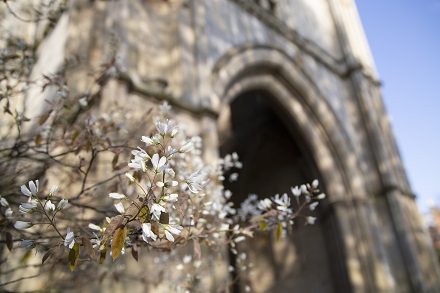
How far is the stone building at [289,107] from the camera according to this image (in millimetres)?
4766

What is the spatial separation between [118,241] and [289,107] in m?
6.71

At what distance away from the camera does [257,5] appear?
25.6 ft

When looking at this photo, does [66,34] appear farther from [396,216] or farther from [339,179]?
[396,216]

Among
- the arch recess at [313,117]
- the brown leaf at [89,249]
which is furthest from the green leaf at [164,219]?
the arch recess at [313,117]

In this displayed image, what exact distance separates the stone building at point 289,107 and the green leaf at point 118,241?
3.06 metres

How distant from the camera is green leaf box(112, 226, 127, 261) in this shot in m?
0.96

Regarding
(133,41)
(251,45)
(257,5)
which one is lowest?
(133,41)

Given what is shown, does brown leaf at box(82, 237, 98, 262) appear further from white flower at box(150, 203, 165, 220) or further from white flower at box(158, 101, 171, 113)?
white flower at box(158, 101, 171, 113)

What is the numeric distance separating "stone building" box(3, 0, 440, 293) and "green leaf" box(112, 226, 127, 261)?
3058 mm

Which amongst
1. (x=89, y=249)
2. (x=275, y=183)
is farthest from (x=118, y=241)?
(x=275, y=183)

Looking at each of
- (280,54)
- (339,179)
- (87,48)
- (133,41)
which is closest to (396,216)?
(339,179)

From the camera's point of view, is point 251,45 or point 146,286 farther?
point 251,45

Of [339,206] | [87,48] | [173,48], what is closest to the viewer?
[87,48]

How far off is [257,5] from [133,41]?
386 centimetres
